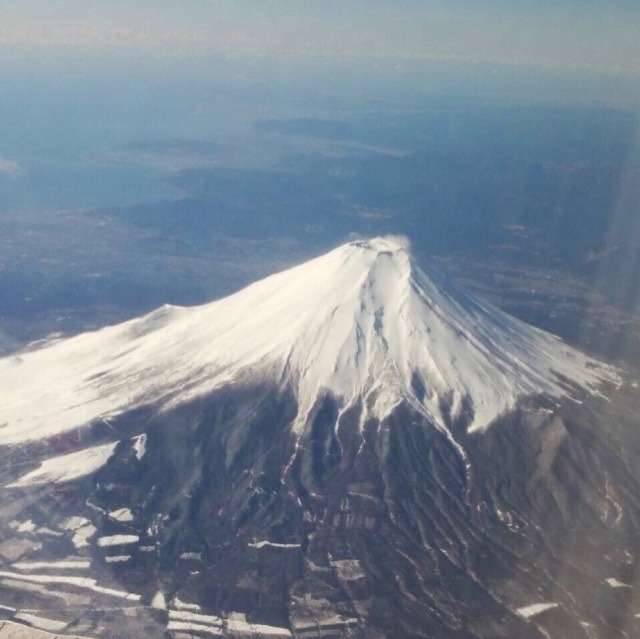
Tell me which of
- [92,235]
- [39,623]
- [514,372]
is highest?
[514,372]

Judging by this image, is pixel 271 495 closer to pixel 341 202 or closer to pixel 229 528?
pixel 229 528

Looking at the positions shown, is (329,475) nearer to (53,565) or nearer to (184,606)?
(184,606)

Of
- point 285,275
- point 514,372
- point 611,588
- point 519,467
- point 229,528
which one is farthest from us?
point 285,275

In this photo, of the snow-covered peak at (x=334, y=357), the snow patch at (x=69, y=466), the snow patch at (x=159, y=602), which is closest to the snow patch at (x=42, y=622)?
the snow patch at (x=159, y=602)

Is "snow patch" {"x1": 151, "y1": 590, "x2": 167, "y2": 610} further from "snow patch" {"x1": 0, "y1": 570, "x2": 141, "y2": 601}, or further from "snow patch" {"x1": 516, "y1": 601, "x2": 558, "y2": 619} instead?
"snow patch" {"x1": 516, "y1": 601, "x2": 558, "y2": 619}

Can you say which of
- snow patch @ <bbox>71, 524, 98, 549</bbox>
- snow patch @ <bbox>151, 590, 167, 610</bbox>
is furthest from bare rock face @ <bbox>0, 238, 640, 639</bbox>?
snow patch @ <bbox>71, 524, 98, 549</bbox>

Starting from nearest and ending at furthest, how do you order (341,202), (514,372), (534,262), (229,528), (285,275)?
(229,528) < (514,372) < (285,275) < (534,262) < (341,202)

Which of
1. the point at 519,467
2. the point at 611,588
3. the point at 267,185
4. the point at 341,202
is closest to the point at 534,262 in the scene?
the point at 341,202

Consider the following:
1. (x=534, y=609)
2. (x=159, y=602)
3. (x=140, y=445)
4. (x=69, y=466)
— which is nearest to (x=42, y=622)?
(x=159, y=602)
